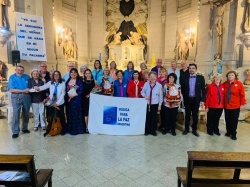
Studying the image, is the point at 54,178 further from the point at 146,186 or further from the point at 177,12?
the point at 177,12

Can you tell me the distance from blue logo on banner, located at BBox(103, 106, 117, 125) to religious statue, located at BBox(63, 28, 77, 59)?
701 centimetres

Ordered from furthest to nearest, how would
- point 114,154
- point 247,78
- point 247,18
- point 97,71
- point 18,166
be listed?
point 247,78, point 247,18, point 97,71, point 114,154, point 18,166

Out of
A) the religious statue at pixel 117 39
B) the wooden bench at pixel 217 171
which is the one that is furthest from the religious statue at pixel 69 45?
the wooden bench at pixel 217 171

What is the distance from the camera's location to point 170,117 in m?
4.44

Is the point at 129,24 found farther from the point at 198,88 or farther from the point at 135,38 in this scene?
the point at 198,88

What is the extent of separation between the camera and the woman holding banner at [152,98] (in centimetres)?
421

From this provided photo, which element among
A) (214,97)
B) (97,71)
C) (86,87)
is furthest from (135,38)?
(214,97)

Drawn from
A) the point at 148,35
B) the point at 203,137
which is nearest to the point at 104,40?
the point at 148,35

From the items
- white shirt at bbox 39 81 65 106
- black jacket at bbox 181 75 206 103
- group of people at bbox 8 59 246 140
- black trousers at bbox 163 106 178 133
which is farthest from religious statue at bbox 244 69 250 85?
white shirt at bbox 39 81 65 106

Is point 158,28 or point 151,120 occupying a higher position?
point 158,28

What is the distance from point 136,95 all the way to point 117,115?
0.64m

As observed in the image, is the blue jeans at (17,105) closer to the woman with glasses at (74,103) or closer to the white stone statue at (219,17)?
the woman with glasses at (74,103)

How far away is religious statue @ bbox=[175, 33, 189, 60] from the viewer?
1037 cm

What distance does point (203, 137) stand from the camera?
4.28m
